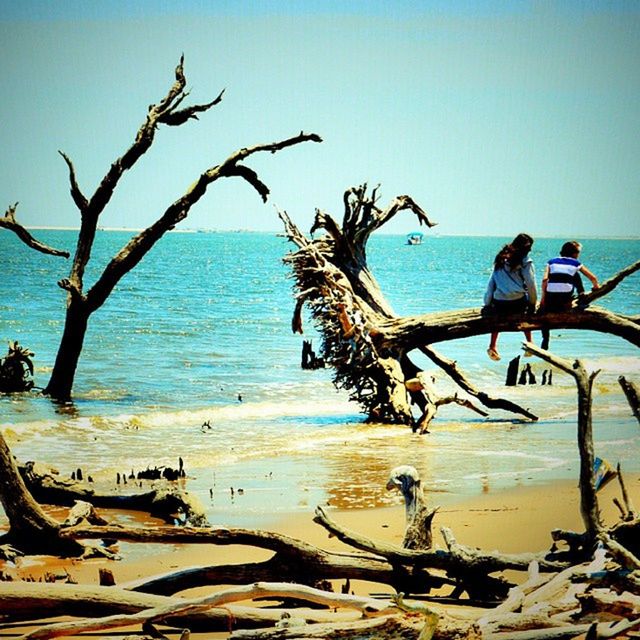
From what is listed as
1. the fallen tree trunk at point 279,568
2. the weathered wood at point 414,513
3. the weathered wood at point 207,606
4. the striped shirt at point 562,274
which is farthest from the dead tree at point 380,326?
the weathered wood at point 207,606

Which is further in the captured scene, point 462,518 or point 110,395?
point 110,395

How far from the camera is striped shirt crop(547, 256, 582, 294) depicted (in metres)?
13.7

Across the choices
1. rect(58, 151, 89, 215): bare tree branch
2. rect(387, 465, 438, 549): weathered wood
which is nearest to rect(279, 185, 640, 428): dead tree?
rect(58, 151, 89, 215): bare tree branch

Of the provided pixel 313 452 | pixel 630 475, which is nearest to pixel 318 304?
pixel 313 452

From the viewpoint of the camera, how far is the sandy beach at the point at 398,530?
6.62 m

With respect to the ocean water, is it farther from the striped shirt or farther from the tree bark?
the tree bark

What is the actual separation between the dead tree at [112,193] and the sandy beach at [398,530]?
8313 mm

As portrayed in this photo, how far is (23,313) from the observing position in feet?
127

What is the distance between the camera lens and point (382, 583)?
5.83m

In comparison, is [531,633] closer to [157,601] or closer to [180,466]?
[157,601]

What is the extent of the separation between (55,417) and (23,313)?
79.6ft

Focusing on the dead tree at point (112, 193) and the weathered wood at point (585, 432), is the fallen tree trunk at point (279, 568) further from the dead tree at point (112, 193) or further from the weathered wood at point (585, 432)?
the dead tree at point (112, 193)

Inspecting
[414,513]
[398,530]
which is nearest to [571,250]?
[398,530]

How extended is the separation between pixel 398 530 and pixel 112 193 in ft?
32.0
